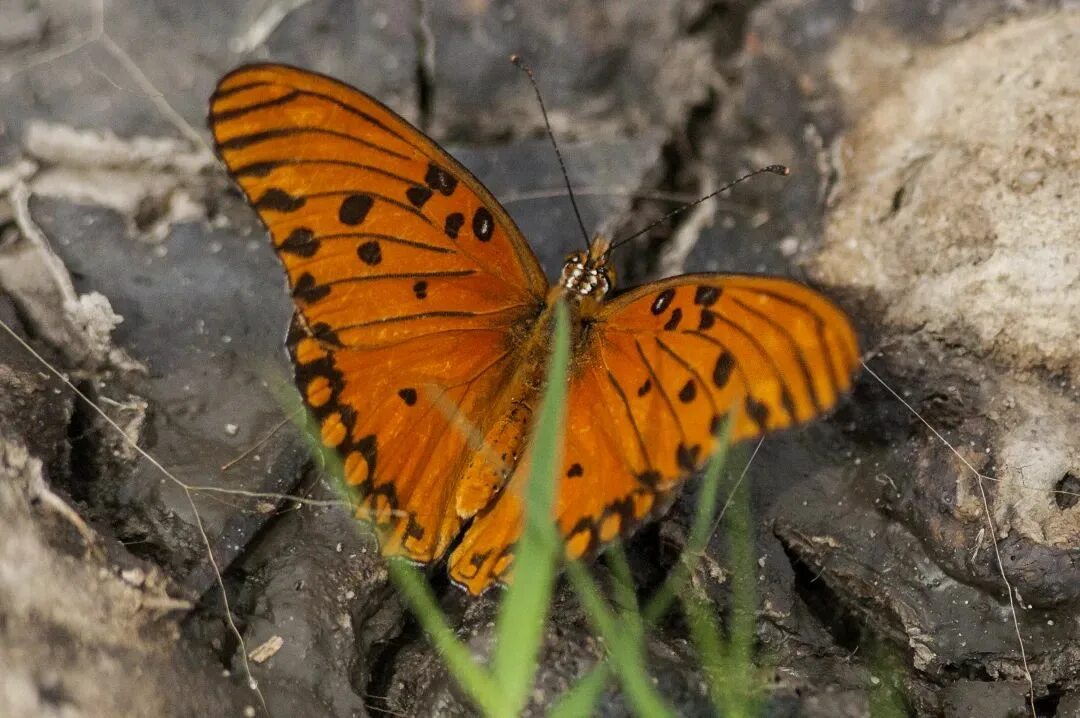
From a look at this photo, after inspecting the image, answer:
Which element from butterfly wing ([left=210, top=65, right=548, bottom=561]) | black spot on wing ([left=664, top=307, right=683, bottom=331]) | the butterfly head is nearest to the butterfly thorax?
the butterfly head

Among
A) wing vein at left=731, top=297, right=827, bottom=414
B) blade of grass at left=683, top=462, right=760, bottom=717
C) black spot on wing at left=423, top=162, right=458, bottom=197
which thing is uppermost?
black spot on wing at left=423, top=162, right=458, bottom=197

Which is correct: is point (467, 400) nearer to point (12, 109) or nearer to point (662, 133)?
point (662, 133)

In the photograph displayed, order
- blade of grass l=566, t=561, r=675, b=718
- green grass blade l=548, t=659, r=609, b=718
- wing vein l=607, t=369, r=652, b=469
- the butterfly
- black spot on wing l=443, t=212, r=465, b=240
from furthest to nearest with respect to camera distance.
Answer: black spot on wing l=443, t=212, r=465, b=240
wing vein l=607, t=369, r=652, b=469
the butterfly
green grass blade l=548, t=659, r=609, b=718
blade of grass l=566, t=561, r=675, b=718

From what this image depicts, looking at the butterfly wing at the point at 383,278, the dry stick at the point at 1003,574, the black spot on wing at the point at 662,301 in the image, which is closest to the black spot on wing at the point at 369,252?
the butterfly wing at the point at 383,278

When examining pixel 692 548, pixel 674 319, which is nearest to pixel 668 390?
pixel 674 319

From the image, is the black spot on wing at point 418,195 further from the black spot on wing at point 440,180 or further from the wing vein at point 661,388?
the wing vein at point 661,388

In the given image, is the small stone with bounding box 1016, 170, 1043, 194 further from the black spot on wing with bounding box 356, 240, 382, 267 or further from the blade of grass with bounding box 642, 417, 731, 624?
the black spot on wing with bounding box 356, 240, 382, 267

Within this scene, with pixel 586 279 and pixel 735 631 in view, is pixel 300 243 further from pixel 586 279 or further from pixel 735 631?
pixel 735 631
